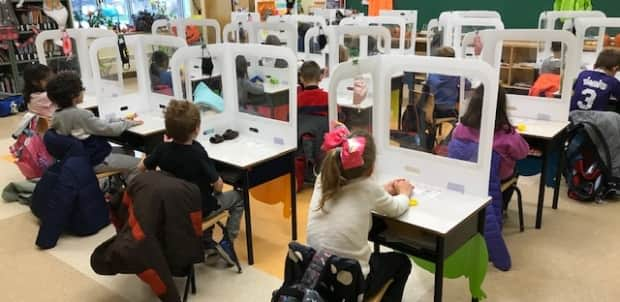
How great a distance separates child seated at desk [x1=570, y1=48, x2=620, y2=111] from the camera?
12.2 ft

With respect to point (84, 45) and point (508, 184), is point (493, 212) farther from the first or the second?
point (84, 45)

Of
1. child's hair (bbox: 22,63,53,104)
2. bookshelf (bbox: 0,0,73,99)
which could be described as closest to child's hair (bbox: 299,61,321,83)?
child's hair (bbox: 22,63,53,104)

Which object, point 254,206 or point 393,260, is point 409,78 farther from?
point 254,206

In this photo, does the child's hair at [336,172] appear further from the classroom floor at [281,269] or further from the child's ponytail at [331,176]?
the classroom floor at [281,269]

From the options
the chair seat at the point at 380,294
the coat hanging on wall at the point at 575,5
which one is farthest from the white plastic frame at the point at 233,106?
the coat hanging on wall at the point at 575,5

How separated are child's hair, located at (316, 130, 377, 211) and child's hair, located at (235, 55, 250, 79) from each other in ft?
4.67

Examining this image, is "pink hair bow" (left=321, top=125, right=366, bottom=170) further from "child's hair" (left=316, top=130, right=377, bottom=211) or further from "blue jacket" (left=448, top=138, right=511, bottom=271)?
"blue jacket" (left=448, top=138, right=511, bottom=271)

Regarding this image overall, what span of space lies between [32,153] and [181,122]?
1.81m

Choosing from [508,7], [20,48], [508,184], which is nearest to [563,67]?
[508,184]

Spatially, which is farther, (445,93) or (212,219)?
(445,93)

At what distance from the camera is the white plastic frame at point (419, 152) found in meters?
2.11

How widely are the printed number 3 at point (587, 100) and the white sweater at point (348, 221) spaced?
2516mm

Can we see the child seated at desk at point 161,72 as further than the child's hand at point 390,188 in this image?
Yes

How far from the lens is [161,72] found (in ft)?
12.3
